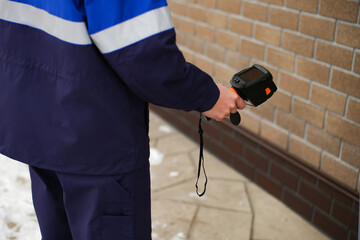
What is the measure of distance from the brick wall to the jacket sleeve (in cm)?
128

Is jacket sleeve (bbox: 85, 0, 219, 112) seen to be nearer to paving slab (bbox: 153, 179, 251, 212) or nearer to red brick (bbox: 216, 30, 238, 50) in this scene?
paving slab (bbox: 153, 179, 251, 212)

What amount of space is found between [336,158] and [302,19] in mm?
813

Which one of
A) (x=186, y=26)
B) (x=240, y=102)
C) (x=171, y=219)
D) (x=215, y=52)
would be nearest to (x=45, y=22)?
(x=240, y=102)

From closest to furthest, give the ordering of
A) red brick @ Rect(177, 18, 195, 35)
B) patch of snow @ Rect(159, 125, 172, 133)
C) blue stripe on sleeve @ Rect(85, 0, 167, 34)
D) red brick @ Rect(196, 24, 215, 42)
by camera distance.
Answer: blue stripe on sleeve @ Rect(85, 0, 167, 34) < red brick @ Rect(196, 24, 215, 42) < red brick @ Rect(177, 18, 195, 35) < patch of snow @ Rect(159, 125, 172, 133)

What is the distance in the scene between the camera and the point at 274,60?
111 inches

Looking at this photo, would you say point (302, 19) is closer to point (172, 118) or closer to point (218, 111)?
point (218, 111)

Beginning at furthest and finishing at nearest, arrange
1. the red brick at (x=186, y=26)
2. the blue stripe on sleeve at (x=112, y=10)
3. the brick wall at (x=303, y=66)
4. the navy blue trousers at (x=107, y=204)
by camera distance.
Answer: the red brick at (x=186, y=26) < the brick wall at (x=303, y=66) < the navy blue trousers at (x=107, y=204) < the blue stripe on sleeve at (x=112, y=10)

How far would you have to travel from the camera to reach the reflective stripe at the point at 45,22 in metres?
1.33

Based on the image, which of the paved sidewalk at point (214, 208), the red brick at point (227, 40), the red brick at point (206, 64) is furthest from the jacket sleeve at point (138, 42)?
the red brick at point (206, 64)

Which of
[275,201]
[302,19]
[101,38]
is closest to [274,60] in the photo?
[302,19]

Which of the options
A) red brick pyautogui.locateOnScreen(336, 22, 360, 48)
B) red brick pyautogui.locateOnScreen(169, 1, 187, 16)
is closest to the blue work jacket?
red brick pyautogui.locateOnScreen(336, 22, 360, 48)

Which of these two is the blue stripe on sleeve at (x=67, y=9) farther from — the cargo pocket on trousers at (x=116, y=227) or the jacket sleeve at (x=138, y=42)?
the cargo pocket on trousers at (x=116, y=227)

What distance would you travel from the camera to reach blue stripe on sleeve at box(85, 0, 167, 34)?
1271mm

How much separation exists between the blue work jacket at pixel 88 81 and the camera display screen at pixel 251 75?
0.63 ft
